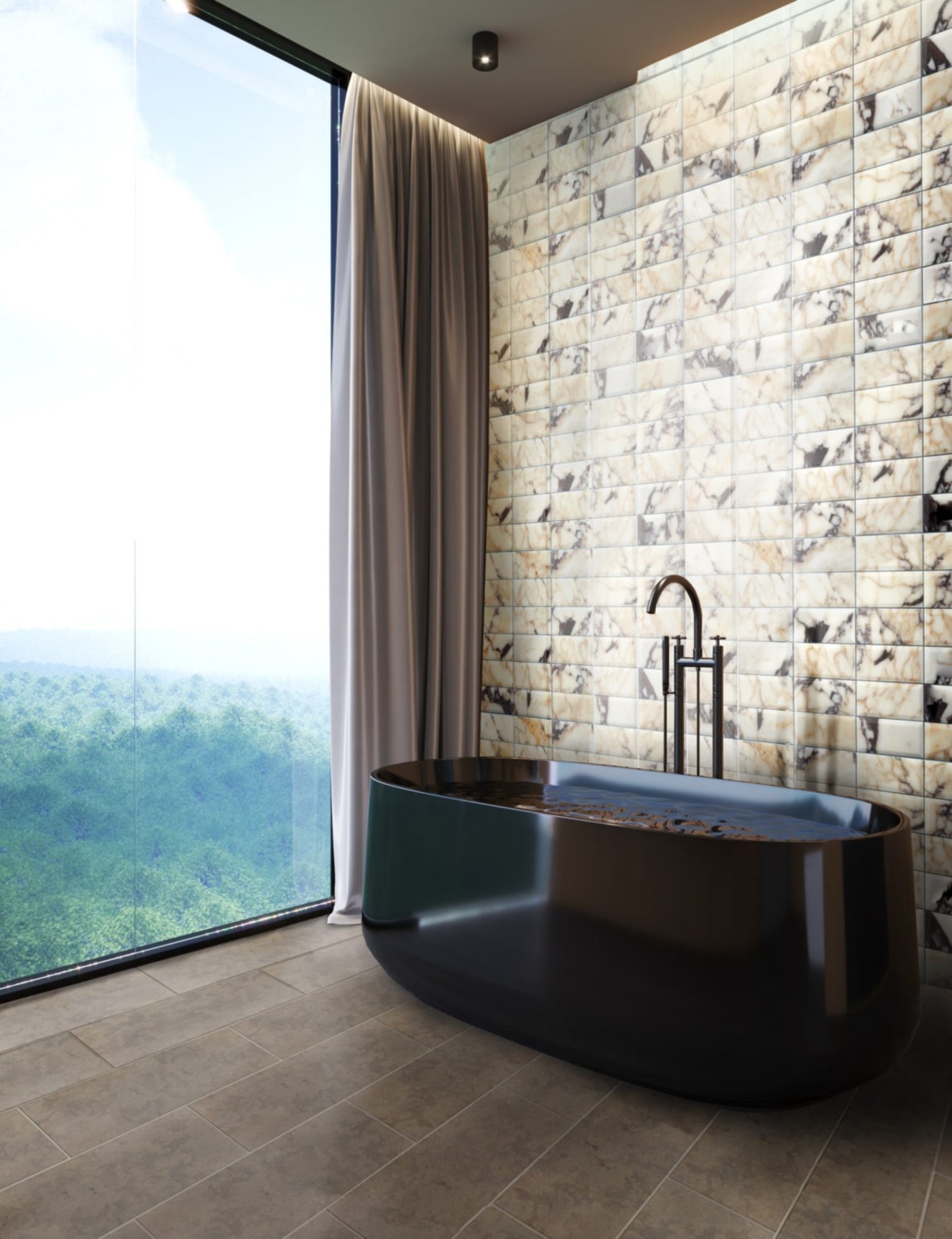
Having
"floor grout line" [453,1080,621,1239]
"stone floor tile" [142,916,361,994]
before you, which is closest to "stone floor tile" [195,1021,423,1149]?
"floor grout line" [453,1080,621,1239]

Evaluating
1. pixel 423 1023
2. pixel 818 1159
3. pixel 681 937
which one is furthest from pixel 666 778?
pixel 818 1159

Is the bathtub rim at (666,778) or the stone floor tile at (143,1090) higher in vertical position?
the bathtub rim at (666,778)

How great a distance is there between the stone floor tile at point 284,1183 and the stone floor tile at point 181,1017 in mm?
556

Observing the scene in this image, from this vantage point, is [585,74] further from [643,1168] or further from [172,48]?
[643,1168]

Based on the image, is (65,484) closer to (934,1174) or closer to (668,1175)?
(668,1175)

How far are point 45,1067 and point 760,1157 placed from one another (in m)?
1.57

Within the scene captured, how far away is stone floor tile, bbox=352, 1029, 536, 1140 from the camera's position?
1834 mm

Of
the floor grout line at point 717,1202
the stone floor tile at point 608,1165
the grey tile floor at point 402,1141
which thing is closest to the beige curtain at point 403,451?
the grey tile floor at point 402,1141

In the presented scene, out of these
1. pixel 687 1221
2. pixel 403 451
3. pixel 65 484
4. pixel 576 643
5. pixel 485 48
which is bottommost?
pixel 687 1221

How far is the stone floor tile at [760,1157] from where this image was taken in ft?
5.19

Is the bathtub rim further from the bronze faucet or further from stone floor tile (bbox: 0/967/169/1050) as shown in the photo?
stone floor tile (bbox: 0/967/169/1050)

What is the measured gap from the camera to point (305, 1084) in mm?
1961

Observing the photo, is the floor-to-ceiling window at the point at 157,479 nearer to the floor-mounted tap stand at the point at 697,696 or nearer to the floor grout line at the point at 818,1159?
the floor-mounted tap stand at the point at 697,696

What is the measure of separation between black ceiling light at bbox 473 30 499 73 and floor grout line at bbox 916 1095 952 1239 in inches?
122
